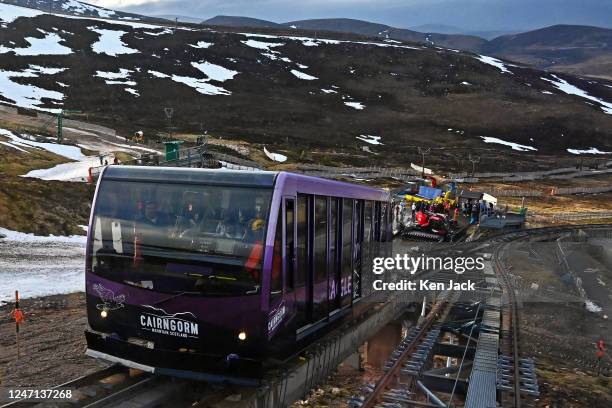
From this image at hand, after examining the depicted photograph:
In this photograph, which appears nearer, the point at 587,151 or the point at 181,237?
the point at 181,237

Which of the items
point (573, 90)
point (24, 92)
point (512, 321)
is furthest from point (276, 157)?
point (573, 90)

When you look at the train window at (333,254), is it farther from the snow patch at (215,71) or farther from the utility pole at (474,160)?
the snow patch at (215,71)

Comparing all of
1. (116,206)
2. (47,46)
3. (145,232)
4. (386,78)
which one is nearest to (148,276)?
(145,232)

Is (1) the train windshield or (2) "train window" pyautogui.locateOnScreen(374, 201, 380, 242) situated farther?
(2) "train window" pyautogui.locateOnScreen(374, 201, 380, 242)

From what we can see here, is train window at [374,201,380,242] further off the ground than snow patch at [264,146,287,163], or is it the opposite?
train window at [374,201,380,242]

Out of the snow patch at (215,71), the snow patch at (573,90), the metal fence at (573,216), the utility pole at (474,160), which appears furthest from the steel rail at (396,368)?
the snow patch at (573,90)

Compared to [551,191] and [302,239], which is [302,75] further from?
[302,239]

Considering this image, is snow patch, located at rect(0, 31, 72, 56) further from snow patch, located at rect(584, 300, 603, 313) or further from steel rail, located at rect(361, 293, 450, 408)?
steel rail, located at rect(361, 293, 450, 408)

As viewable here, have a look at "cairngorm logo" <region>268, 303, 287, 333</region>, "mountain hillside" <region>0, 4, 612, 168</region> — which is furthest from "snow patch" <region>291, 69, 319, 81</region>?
"cairngorm logo" <region>268, 303, 287, 333</region>
